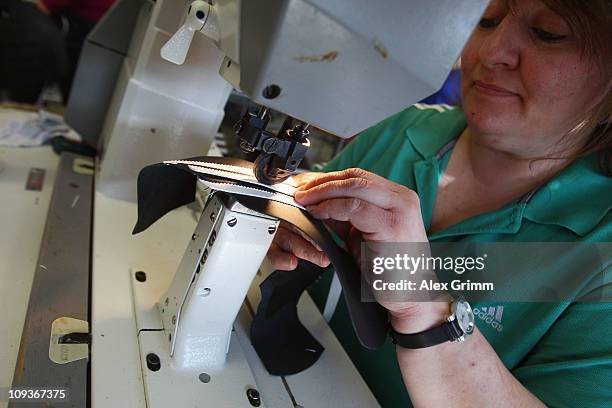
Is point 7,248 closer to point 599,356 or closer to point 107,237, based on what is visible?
point 107,237

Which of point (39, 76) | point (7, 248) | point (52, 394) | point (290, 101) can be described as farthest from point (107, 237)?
point (39, 76)

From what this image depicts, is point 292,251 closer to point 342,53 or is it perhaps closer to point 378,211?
point 378,211

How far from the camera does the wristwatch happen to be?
2.47ft

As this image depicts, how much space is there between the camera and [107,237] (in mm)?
1015

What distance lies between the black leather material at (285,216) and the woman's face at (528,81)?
1.59 ft

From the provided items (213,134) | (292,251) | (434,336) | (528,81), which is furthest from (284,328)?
(528,81)

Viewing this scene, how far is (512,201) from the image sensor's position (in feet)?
3.46

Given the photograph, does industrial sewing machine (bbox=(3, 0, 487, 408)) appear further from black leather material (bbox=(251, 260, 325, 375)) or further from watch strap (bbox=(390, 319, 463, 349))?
watch strap (bbox=(390, 319, 463, 349))

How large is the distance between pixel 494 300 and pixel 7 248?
985mm

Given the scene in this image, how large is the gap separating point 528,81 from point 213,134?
2.38 feet

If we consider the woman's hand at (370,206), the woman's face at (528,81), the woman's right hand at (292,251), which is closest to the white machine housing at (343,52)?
the woman's hand at (370,206)

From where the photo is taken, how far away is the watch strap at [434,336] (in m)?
0.75

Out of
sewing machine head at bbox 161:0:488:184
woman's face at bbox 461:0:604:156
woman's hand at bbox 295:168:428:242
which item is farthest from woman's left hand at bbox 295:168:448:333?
woman's face at bbox 461:0:604:156

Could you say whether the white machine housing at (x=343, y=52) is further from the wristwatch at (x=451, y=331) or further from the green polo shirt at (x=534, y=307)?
the green polo shirt at (x=534, y=307)
